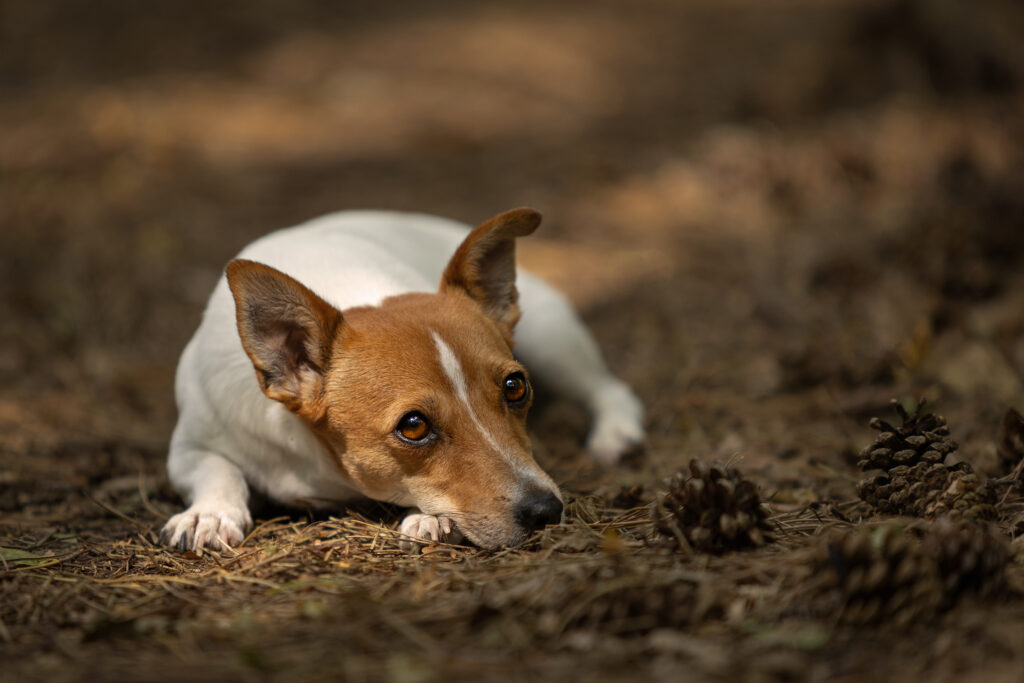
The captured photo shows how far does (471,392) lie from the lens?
327 cm

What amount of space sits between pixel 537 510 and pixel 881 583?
3.82 ft

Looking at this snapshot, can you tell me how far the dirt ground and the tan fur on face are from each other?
19cm

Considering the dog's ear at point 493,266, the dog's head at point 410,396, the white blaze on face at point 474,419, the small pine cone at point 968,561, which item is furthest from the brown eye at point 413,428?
the small pine cone at point 968,561

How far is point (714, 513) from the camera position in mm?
2707

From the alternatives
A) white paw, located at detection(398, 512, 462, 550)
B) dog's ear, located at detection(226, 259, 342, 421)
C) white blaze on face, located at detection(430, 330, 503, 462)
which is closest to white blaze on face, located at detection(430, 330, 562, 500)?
white blaze on face, located at detection(430, 330, 503, 462)

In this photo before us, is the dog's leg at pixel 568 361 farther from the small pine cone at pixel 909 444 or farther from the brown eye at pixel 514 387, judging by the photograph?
the small pine cone at pixel 909 444

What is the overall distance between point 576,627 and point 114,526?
2361mm

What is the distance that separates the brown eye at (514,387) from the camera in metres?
3.42

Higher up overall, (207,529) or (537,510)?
(537,510)

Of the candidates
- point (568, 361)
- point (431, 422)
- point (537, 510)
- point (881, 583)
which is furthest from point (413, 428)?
point (568, 361)

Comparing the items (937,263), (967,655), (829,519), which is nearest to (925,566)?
(967,655)

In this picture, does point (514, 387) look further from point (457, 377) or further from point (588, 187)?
point (588, 187)

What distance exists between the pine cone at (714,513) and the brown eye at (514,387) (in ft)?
2.86

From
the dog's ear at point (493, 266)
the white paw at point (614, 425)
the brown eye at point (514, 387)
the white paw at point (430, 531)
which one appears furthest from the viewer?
the white paw at point (614, 425)
